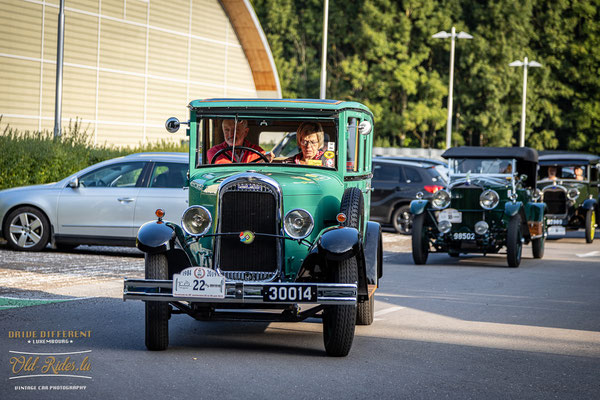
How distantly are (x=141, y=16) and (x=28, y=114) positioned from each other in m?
6.43

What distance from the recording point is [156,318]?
7270 mm

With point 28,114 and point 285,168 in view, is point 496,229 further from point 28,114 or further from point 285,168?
point 28,114

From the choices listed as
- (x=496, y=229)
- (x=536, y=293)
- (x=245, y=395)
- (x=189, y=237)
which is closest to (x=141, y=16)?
(x=496, y=229)

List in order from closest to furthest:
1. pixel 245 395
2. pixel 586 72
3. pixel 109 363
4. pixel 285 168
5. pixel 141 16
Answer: pixel 245 395
pixel 109 363
pixel 285 168
pixel 141 16
pixel 586 72

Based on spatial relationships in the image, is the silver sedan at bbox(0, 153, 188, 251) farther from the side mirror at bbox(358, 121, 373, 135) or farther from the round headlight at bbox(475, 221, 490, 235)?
the side mirror at bbox(358, 121, 373, 135)

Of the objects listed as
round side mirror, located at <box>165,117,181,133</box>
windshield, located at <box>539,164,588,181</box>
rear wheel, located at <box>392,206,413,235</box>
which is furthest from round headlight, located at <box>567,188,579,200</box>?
round side mirror, located at <box>165,117,181,133</box>

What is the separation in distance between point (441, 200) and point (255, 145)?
24.0 feet

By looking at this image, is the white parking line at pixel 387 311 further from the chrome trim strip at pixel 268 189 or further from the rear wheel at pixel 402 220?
the rear wheel at pixel 402 220

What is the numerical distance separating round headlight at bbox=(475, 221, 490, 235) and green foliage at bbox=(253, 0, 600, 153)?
38.0 m

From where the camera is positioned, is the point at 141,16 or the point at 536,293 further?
the point at 141,16

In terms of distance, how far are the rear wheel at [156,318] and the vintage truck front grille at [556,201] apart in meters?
15.9

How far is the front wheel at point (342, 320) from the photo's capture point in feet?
23.4

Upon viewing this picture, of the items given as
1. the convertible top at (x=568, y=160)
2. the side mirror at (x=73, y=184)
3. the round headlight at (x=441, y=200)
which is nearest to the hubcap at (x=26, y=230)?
the side mirror at (x=73, y=184)

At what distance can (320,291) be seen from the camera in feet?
22.7
